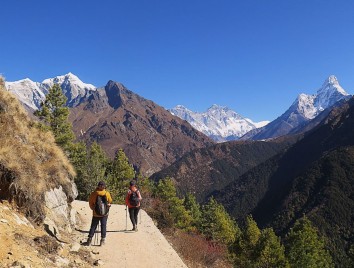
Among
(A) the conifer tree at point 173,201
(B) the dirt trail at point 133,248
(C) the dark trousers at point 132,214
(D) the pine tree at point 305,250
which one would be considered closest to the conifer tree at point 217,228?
(A) the conifer tree at point 173,201

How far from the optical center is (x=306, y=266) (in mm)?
47344

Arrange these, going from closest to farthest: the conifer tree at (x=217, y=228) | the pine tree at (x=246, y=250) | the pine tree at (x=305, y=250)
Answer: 1. the pine tree at (x=305, y=250)
2. the pine tree at (x=246, y=250)
3. the conifer tree at (x=217, y=228)

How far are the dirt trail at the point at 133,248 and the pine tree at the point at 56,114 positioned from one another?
23996mm

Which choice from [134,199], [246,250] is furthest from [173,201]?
[134,199]

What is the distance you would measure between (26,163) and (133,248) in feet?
20.3

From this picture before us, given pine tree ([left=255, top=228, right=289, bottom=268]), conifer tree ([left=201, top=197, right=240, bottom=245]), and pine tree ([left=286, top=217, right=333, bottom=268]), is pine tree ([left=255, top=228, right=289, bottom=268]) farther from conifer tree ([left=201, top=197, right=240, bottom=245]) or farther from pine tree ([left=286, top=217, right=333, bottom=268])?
conifer tree ([left=201, top=197, right=240, bottom=245])

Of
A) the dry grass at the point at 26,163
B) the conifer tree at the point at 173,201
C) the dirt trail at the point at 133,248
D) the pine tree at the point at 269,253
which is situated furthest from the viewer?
the conifer tree at the point at 173,201

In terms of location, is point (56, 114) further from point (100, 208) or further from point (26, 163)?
point (100, 208)

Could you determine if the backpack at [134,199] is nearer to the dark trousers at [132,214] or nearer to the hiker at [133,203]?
the hiker at [133,203]

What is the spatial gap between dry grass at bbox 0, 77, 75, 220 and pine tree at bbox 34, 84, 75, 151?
2363 cm

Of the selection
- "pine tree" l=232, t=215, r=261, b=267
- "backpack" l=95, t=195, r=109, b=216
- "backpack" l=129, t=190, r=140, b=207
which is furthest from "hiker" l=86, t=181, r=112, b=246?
"pine tree" l=232, t=215, r=261, b=267

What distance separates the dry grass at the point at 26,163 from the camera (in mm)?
13484

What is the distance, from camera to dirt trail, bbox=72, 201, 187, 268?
573 inches

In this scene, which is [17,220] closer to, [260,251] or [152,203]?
[152,203]
